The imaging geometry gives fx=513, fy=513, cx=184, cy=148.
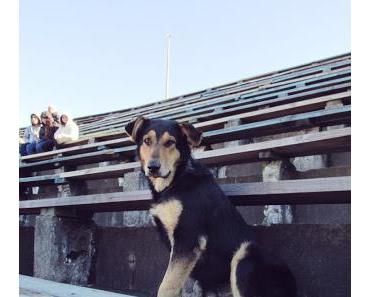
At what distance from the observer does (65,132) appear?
8516mm

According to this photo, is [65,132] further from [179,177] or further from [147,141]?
[179,177]

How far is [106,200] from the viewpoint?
437 cm

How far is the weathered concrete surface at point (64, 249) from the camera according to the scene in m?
4.75

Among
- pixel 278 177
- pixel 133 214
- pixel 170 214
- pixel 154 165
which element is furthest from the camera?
pixel 133 214

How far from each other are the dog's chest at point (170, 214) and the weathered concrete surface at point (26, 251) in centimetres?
266

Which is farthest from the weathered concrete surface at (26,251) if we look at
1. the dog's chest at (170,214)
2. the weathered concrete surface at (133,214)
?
the dog's chest at (170,214)

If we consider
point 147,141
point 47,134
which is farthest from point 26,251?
point 47,134

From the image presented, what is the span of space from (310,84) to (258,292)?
4.40 metres

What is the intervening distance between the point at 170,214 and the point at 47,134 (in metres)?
5.67

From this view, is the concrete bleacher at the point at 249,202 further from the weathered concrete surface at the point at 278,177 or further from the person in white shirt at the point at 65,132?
the person in white shirt at the point at 65,132

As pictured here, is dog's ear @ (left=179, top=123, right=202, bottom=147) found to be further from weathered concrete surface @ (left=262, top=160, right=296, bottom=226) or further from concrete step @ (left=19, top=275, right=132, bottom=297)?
concrete step @ (left=19, top=275, right=132, bottom=297)

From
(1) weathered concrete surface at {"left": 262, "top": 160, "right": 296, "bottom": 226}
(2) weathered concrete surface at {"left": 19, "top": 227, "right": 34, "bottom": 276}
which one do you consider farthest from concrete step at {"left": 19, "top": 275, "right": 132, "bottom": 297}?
(2) weathered concrete surface at {"left": 19, "top": 227, "right": 34, "bottom": 276}
